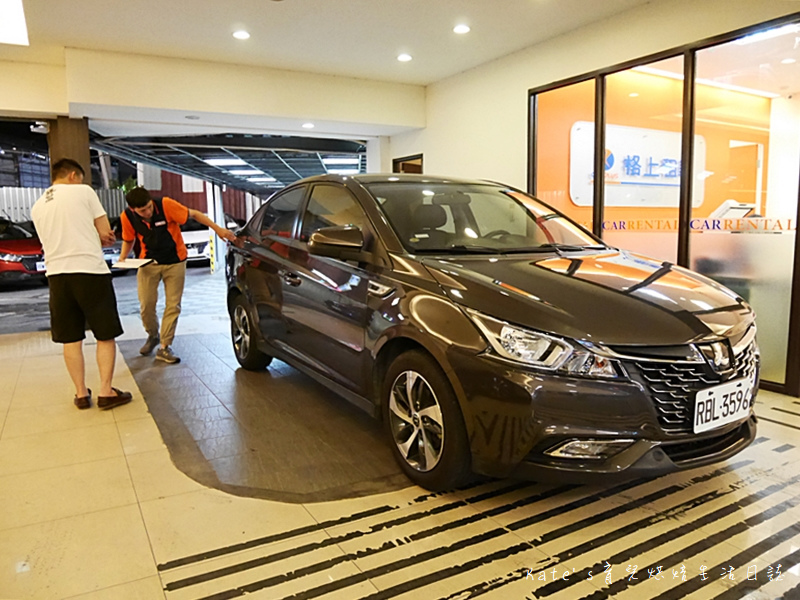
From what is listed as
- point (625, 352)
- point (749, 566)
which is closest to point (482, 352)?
point (625, 352)

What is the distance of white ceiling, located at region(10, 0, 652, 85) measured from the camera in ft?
15.4

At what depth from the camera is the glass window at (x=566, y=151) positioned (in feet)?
18.7

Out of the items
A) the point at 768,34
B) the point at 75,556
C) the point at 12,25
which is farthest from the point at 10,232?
the point at 768,34

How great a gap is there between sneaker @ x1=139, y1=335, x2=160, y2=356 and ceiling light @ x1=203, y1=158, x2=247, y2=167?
8.87 metres

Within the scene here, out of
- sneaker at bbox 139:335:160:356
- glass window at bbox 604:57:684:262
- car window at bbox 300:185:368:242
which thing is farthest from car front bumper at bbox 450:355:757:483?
sneaker at bbox 139:335:160:356

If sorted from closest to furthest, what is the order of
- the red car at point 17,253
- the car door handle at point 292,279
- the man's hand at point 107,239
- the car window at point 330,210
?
the car window at point 330,210
the car door handle at point 292,279
the man's hand at point 107,239
the red car at point 17,253

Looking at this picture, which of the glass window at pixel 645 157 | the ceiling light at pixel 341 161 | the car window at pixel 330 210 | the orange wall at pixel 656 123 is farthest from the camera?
the ceiling light at pixel 341 161

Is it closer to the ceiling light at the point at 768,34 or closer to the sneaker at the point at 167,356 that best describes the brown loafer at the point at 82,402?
the sneaker at the point at 167,356

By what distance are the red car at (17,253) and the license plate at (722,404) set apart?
9865mm

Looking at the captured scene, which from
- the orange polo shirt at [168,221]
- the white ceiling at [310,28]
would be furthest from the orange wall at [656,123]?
the orange polo shirt at [168,221]

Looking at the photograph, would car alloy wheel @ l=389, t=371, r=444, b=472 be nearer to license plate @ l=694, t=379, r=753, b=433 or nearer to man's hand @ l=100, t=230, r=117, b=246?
license plate @ l=694, t=379, r=753, b=433

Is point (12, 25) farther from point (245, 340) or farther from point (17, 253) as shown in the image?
point (17, 253)

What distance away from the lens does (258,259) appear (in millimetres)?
3957

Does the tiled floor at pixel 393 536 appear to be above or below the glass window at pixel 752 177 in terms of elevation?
below
